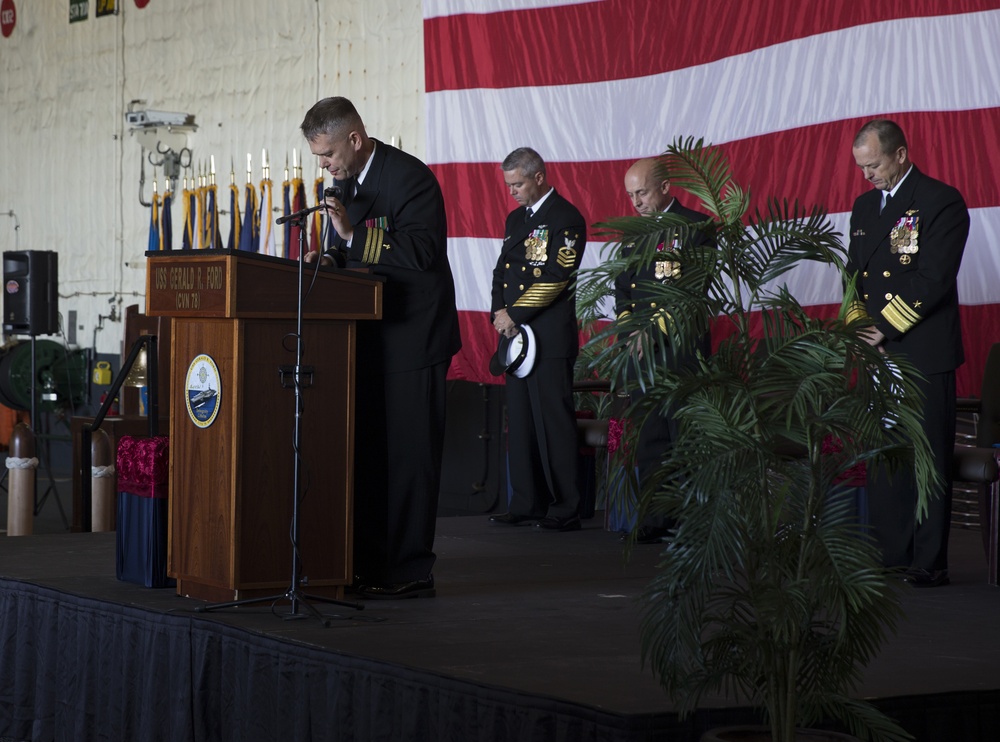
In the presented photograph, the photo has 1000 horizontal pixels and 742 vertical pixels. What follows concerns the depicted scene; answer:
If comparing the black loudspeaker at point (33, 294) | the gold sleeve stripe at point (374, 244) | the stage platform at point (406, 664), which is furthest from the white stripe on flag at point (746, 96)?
the black loudspeaker at point (33, 294)

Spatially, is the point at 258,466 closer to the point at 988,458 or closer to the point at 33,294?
the point at 988,458

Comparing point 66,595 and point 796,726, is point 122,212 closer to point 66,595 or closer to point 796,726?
point 66,595

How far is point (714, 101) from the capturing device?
5805mm

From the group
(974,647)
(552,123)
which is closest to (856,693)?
(974,647)

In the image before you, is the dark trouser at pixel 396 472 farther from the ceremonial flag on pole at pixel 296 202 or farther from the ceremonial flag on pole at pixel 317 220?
the ceremonial flag on pole at pixel 296 202

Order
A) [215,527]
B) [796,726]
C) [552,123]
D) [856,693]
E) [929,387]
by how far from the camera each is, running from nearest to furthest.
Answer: [796,726] < [856,693] < [215,527] < [929,387] < [552,123]

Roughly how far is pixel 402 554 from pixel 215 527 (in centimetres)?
52

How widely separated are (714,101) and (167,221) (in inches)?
190

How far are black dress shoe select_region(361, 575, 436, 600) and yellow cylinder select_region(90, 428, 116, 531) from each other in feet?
7.84

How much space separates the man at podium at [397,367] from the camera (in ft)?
12.2

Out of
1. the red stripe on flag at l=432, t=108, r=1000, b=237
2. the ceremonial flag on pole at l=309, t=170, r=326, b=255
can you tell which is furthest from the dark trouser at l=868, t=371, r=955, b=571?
the ceremonial flag on pole at l=309, t=170, r=326, b=255

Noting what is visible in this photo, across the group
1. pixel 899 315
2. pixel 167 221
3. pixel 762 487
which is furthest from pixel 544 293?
pixel 167 221

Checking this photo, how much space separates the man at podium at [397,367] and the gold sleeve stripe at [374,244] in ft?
0.05

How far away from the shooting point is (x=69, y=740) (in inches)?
139
